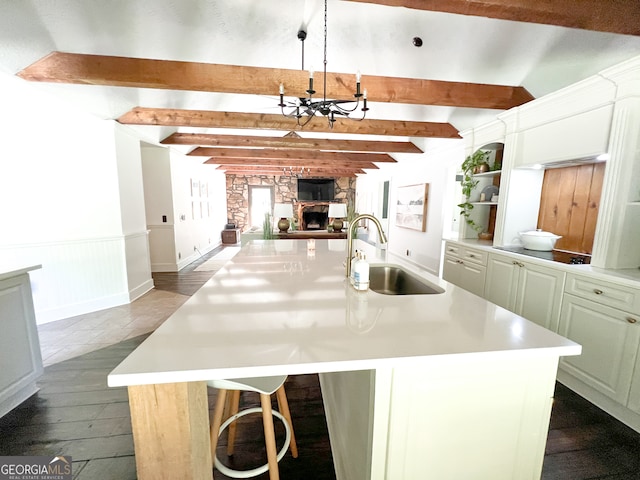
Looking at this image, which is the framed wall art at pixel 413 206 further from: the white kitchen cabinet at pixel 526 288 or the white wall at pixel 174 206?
the white wall at pixel 174 206

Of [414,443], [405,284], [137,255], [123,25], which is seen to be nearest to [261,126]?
[123,25]

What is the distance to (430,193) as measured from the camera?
4527 mm

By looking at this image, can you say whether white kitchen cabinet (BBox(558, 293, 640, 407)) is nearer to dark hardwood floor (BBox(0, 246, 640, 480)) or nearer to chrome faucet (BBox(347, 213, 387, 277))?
dark hardwood floor (BBox(0, 246, 640, 480))

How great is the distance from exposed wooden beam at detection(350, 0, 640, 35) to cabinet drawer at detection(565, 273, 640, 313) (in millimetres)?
1473

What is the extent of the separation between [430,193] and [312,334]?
14.3 feet

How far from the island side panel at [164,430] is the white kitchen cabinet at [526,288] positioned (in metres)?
2.35

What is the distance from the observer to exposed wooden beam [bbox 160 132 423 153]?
14.0 ft

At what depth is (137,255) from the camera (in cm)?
352

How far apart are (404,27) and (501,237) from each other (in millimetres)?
2092

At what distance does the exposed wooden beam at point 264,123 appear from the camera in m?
3.15

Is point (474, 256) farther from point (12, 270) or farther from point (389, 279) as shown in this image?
point (12, 270)

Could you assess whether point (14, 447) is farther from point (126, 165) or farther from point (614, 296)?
point (614, 296)

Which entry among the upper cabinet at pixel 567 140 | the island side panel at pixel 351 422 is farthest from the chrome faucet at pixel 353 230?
the upper cabinet at pixel 567 140

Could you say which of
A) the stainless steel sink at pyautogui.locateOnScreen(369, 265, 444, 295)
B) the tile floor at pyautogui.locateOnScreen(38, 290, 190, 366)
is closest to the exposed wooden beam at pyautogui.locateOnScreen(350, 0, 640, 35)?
the stainless steel sink at pyautogui.locateOnScreen(369, 265, 444, 295)
